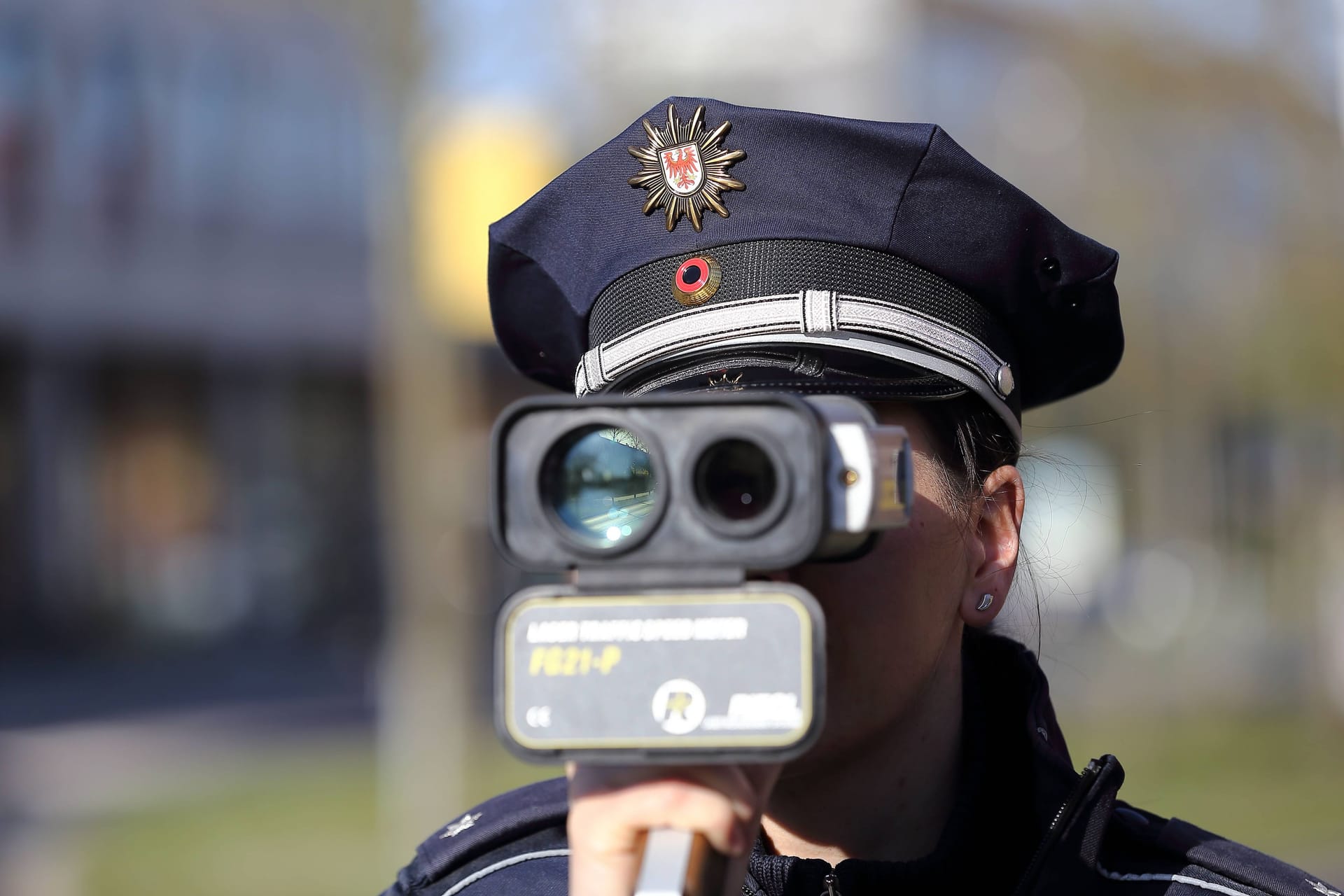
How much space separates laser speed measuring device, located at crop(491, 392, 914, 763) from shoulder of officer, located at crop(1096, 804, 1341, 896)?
0.79 m

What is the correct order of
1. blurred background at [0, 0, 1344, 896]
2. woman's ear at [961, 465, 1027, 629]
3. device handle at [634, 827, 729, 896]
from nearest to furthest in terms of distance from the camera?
device handle at [634, 827, 729, 896], woman's ear at [961, 465, 1027, 629], blurred background at [0, 0, 1344, 896]

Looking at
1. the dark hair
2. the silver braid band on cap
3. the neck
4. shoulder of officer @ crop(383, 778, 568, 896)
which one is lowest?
shoulder of officer @ crop(383, 778, 568, 896)

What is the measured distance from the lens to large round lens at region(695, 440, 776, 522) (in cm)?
119

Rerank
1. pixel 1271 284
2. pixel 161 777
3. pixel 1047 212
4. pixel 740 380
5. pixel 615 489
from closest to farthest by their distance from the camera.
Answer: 1. pixel 615 489
2. pixel 740 380
3. pixel 1047 212
4. pixel 161 777
5. pixel 1271 284

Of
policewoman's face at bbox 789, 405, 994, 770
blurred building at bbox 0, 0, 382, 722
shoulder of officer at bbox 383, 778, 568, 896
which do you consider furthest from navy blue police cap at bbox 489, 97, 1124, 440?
blurred building at bbox 0, 0, 382, 722

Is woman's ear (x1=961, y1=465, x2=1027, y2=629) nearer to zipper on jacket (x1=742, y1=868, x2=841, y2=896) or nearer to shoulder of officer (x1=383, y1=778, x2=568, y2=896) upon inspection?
zipper on jacket (x1=742, y1=868, x2=841, y2=896)

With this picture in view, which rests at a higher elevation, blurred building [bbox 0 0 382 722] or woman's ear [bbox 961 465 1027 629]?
blurred building [bbox 0 0 382 722]

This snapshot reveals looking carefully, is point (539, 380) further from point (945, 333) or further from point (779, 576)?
point (779, 576)

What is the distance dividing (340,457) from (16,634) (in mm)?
5293

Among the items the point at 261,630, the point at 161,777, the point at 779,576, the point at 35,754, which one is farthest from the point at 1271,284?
the point at 261,630

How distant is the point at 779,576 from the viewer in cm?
129

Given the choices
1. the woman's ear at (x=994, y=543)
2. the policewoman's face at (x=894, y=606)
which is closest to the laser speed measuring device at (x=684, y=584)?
the policewoman's face at (x=894, y=606)

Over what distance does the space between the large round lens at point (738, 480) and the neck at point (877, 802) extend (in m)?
0.66

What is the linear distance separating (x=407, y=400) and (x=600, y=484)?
673 centimetres
